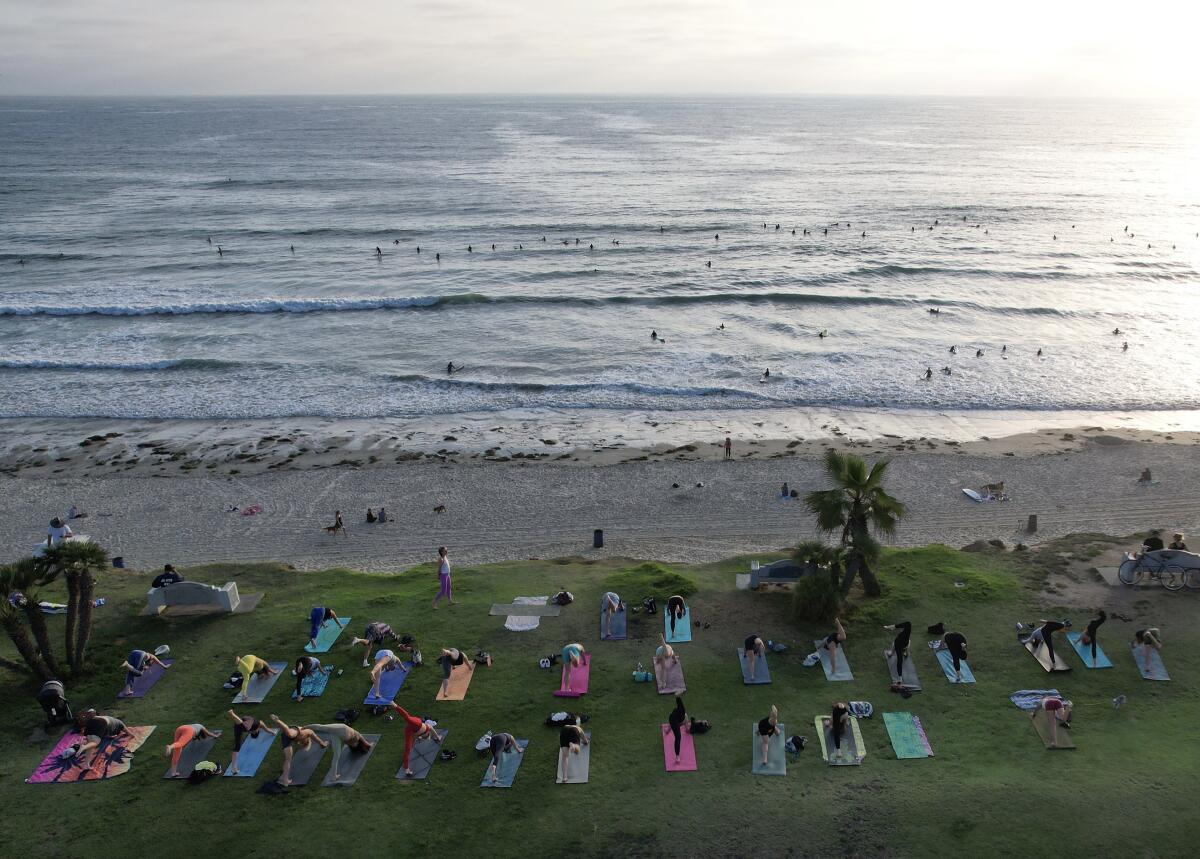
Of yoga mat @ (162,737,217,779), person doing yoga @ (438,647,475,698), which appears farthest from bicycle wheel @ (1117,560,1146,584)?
yoga mat @ (162,737,217,779)

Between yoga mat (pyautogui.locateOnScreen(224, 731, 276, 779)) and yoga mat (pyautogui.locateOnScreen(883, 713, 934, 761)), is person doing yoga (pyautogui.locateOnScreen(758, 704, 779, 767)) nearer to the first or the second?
yoga mat (pyautogui.locateOnScreen(883, 713, 934, 761))

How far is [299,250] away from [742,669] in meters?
62.7

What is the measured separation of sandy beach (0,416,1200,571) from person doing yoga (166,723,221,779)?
9.81m

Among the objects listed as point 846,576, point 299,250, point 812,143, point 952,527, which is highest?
point 812,143

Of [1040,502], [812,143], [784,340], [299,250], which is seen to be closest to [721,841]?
[1040,502]

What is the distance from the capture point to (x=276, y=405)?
128ft

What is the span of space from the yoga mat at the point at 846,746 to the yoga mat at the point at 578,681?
4.49 m

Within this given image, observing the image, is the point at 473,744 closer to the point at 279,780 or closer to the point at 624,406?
the point at 279,780

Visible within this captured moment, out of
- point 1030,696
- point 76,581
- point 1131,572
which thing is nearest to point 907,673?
point 1030,696

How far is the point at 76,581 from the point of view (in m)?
16.8

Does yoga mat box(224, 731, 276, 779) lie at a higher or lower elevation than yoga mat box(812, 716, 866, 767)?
lower

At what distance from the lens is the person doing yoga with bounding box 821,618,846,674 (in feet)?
54.0

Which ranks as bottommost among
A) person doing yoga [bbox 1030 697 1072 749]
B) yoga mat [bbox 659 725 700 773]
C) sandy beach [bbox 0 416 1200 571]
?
sandy beach [bbox 0 416 1200 571]

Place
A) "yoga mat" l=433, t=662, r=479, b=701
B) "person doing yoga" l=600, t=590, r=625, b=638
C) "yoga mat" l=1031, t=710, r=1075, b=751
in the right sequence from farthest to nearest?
"person doing yoga" l=600, t=590, r=625, b=638 < "yoga mat" l=433, t=662, r=479, b=701 < "yoga mat" l=1031, t=710, r=1075, b=751
